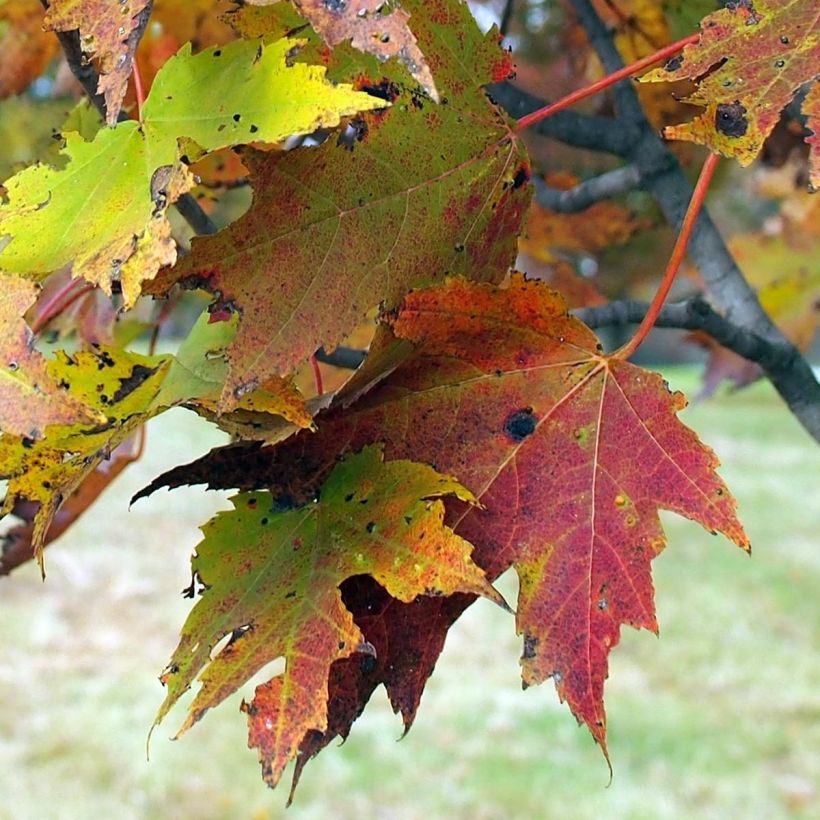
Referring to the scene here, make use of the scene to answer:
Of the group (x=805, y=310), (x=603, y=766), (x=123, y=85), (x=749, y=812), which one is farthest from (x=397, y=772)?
(x=123, y=85)

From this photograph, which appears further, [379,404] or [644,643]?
[644,643]

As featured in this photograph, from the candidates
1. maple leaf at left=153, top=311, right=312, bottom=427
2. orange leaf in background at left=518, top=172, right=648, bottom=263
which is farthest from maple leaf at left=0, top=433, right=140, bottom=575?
orange leaf in background at left=518, top=172, right=648, bottom=263

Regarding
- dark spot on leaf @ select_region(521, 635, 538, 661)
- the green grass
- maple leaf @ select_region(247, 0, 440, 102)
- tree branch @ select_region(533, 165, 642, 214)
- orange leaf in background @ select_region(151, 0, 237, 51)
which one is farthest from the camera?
the green grass

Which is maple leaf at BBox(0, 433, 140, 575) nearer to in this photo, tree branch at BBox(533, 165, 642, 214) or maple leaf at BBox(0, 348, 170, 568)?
maple leaf at BBox(0, 348, 170, 568)

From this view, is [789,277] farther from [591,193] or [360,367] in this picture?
[360,367]

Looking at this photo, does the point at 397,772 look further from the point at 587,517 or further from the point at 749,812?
the point at 587,517

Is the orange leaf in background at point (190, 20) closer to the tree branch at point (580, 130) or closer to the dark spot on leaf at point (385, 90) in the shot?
the tree branch at point (580, 130)

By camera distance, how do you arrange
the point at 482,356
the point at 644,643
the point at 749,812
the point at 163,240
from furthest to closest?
the point at 644,643 < the point at 749,812 < the point at 482,356 < the point at 163,240
